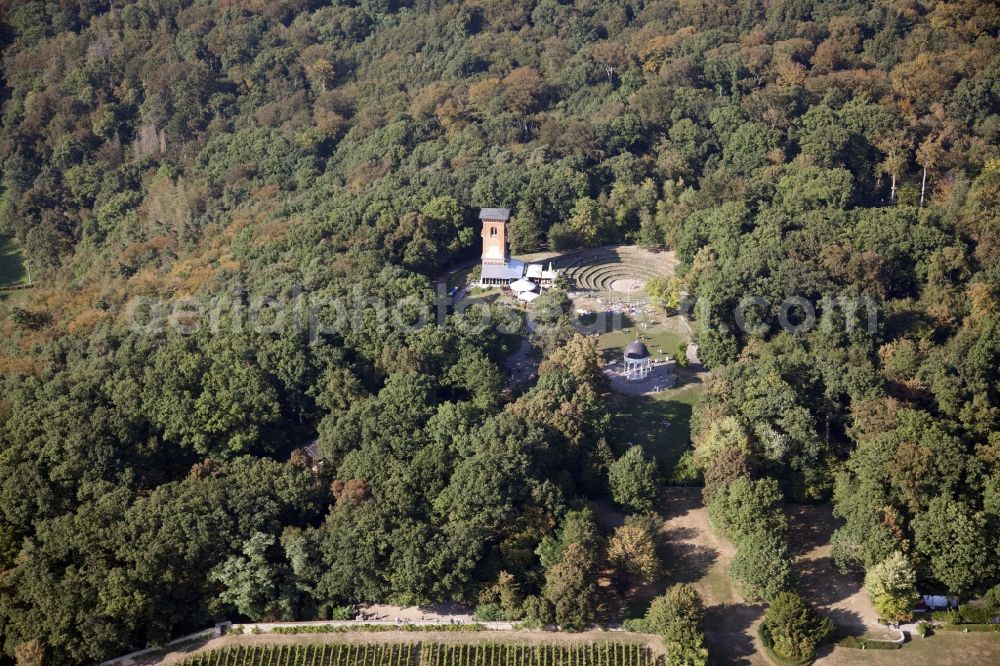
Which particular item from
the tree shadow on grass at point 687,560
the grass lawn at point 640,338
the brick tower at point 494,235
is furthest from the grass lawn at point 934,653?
the brick tower at point 494,235

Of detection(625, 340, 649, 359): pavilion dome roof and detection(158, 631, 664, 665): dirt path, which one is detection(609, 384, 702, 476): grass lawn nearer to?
detection(625, 340, 649, 359): pavilion dome roof

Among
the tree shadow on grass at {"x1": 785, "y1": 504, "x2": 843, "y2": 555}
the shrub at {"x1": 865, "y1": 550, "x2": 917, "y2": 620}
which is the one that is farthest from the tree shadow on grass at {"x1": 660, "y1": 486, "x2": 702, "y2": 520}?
the shrub at {"x1": 865, "y1": 550, "x2": 917, "y2": 620}

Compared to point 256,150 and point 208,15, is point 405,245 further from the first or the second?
point 208,15

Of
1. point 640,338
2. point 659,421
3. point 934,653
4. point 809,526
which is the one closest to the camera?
point 934,653

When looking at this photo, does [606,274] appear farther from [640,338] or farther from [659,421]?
[659,421]

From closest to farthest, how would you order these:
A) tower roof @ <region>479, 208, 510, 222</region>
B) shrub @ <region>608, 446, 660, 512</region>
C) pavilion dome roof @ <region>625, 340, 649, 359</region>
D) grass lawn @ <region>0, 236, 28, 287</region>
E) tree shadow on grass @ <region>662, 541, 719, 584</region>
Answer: tree shadow on grass @ <region>662, 541, 719, 584</region>, shrub @ <region>608, 446, 660, 512</region>, pavilion dome roof @ <region>625, 340, 649, 359</region>, tower roof @ <region>479, 208, 510, 222</region>, grass lawn @ <region>0, 236, 28, 287</region>

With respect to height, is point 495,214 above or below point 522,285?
above

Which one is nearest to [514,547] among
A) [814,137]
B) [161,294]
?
[161,294]

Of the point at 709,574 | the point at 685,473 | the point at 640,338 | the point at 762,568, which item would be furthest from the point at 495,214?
the point at 762,568
